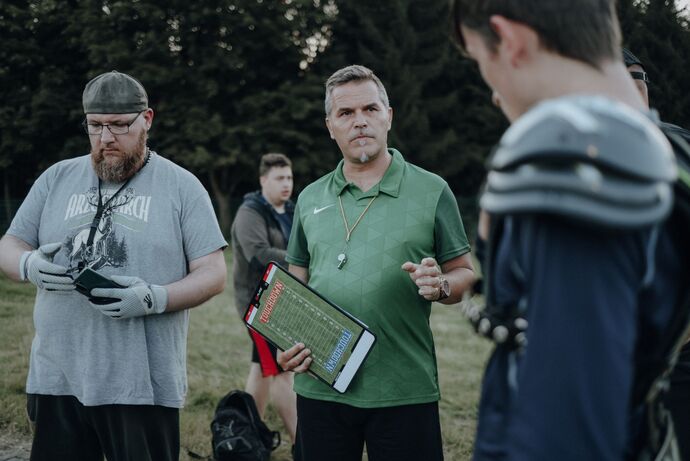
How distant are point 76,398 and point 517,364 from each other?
2462 mm

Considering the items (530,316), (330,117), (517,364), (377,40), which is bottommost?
(517,364)

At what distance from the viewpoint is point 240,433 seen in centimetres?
514

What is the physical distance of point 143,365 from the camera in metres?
3.19

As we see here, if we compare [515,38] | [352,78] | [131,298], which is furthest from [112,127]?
[515,38]

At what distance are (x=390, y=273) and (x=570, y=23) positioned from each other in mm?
1879

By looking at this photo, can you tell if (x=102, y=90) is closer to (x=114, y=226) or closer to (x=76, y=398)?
(x=114, y=226)

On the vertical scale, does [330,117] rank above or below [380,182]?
above

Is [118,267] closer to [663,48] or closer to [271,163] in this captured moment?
[271,163]

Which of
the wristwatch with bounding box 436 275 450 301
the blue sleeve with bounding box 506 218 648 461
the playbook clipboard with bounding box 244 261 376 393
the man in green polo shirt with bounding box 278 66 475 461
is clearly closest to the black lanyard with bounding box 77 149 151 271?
the playbook clipboard with bounding box 244 261 376 393

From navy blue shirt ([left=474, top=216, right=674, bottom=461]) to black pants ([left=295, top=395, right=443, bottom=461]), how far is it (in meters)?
1.84

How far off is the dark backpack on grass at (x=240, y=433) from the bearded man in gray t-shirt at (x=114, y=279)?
173cm

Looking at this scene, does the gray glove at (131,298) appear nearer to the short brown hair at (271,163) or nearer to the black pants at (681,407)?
the black pants at (681,407)

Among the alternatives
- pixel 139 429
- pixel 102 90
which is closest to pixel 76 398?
pixel 139 429

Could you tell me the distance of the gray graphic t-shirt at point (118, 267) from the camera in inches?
126
